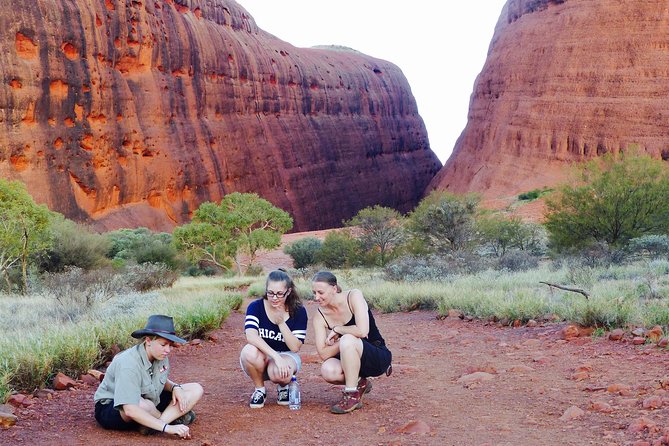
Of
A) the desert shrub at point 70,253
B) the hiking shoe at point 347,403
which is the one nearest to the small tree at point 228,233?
the desert shrub at point 70,253

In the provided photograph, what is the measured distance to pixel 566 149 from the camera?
144 feet

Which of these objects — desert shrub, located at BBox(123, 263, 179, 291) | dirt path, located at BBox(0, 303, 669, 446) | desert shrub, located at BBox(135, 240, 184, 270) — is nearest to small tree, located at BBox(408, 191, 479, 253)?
desert shrub, located at BBox(123, 263, 179, 291)

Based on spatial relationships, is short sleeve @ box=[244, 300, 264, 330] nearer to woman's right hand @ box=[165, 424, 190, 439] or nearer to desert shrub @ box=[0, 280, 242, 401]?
woman's right hand @ box=[165, 424, 190, 439]

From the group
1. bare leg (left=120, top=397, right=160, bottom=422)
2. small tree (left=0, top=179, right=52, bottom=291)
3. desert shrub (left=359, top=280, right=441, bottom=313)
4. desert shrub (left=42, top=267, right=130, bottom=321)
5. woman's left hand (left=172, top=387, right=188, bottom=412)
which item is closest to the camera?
bare leg (left=120, top=397, right=160, bottom=422)

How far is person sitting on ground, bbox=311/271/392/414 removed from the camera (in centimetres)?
554

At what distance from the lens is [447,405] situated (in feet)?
18.7

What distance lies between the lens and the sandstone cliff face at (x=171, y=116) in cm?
3350

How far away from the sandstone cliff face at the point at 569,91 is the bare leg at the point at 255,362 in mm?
38048

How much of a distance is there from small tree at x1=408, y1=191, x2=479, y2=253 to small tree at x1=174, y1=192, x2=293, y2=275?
7069 millimetres

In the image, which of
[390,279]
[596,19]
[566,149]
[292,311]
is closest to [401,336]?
[292,311]

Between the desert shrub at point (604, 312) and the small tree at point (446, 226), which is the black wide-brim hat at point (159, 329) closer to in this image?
the desert shrub at point (604, 312)

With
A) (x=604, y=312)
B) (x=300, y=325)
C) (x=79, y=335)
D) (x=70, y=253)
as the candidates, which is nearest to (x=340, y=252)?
(x=70, y=253)

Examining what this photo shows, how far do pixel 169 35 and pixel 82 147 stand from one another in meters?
8.54

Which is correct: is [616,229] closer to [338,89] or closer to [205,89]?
[205,89]
